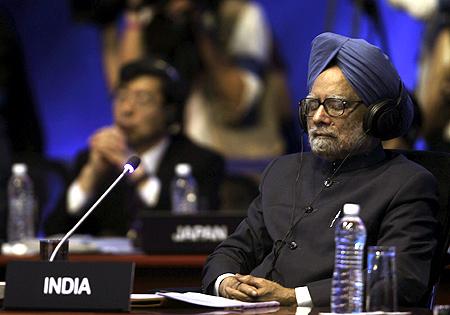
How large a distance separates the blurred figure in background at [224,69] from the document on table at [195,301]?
3.36 metres

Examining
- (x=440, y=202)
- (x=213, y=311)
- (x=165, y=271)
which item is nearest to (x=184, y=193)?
(x=165, y=271)

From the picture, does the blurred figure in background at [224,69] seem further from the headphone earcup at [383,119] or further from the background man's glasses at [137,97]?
the headphone earcup at [383,119]

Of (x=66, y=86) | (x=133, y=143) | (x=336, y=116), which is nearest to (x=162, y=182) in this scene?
(x=133, y=143)

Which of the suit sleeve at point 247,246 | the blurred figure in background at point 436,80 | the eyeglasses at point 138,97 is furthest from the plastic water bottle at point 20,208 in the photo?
the suit sleeve at point 247,246

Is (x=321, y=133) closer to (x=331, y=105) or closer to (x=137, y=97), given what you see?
(x=331, y=105)

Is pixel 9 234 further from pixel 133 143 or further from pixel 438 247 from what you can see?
pixel 438 247

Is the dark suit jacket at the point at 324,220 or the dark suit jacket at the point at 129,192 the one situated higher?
the dark suit jacket at the point at 129,192

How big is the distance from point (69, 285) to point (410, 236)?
31.1 inches

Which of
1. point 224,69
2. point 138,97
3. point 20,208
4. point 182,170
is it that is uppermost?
point 224,69

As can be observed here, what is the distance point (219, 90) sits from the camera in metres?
6.02

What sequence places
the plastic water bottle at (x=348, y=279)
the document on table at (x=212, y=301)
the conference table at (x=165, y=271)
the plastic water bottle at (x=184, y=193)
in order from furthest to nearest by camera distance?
the plastic water bottle at (x=184, y=193) → the conference table at (x=165, y=271) → the document on table at (x=212, y=301) → the plastic water bottle at (x=348, y=279)

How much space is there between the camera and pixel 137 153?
551 centimetres

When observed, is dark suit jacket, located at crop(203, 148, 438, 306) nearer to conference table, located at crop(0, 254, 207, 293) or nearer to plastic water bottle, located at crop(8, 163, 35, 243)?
conference table, located at crop(0, 254, 207, 293)

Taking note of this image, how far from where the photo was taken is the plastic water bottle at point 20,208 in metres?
5.26
